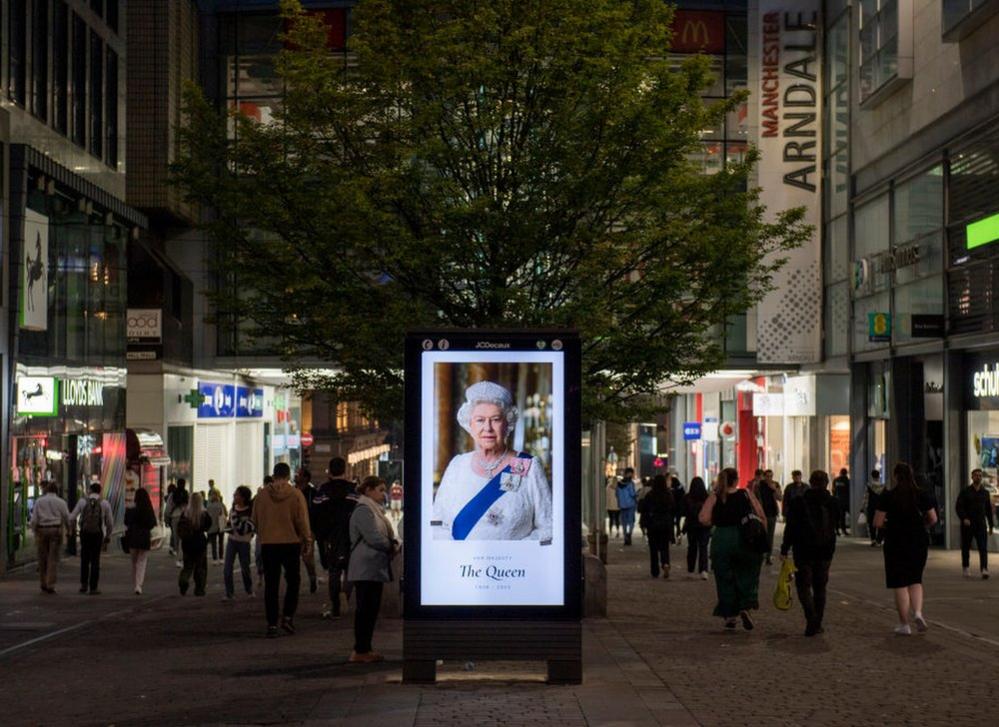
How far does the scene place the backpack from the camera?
1027 inches

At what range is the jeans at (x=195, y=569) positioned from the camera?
84.2 feet

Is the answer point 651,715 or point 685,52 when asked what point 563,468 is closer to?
point 651,715

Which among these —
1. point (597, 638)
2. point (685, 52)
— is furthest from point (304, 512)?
point (685, 52)

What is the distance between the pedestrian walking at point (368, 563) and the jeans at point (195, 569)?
10.1 m

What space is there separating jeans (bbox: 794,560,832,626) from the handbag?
1.50ft

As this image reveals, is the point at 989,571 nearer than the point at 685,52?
Yes

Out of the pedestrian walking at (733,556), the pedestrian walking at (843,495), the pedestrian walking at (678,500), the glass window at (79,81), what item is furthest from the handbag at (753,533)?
the pedestrian walking at (843,495)

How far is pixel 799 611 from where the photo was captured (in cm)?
2191

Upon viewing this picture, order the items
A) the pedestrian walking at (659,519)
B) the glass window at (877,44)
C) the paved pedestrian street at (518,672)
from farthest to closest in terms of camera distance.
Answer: the glass window at (877,44) → the pedestrian walking at (659,519) → the paved pedestrian street at (518,672)

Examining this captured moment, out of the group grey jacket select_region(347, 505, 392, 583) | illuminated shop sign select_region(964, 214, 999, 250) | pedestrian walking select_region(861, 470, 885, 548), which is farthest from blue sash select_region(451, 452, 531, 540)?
pedestrian walking select_region(861, 470, 885, 548)

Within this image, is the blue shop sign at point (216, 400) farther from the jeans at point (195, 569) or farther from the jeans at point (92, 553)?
the jeans at point (195, 569)

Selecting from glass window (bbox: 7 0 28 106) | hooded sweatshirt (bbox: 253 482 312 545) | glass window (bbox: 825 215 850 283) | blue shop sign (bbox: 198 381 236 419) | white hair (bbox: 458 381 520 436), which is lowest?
hooded sweatshirt (bbox: 253 482 312 545)

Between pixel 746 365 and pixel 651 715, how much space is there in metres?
38.7

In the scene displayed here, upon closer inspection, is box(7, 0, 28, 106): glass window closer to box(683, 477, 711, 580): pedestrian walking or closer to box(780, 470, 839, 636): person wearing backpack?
box(683, 477, 711, 580): pedestrian walking
